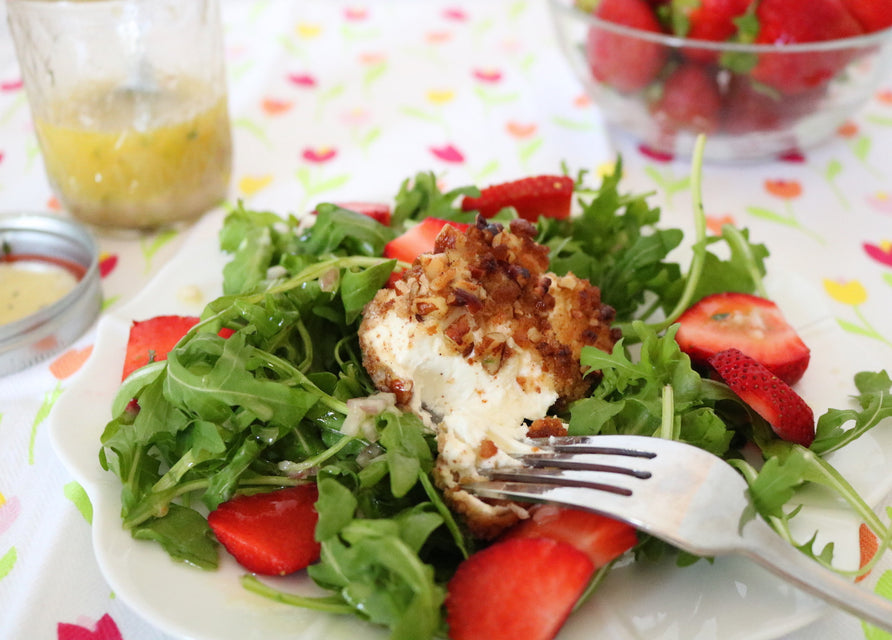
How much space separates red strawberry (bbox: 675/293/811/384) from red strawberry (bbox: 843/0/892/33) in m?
1.32

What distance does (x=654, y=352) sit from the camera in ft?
4.88

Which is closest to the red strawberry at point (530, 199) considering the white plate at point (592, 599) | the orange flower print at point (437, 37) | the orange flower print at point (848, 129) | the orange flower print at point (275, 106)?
the white plate at point (592, 599)

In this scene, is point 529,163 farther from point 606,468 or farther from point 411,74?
point 606,468

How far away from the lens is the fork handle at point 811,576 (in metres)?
1.00

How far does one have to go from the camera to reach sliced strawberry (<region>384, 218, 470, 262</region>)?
1737 millimetres

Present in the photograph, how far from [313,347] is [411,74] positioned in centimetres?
202

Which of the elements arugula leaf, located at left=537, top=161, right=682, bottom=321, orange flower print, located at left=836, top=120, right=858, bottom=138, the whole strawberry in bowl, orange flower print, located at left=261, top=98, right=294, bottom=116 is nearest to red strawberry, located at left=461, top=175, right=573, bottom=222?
arugula leaf, located at left=537, top=161, right=682, bottom=321

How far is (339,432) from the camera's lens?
1417 millimetres

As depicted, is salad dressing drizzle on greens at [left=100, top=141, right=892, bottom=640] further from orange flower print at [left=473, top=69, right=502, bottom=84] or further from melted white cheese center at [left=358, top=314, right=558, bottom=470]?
orange flower print at [left=473, top=69, right=502, bottom=84]

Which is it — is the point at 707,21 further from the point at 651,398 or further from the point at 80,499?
the point at 80,499

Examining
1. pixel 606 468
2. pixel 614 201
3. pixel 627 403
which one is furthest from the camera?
pixel 614 201

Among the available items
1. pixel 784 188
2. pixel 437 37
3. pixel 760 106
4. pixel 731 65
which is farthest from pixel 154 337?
pixel 437 37

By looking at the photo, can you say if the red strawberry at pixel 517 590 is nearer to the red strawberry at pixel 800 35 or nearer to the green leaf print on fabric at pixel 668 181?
the green leaf print on fabric at pixel 668 181

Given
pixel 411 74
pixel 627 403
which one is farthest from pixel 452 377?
pixel 411 74
